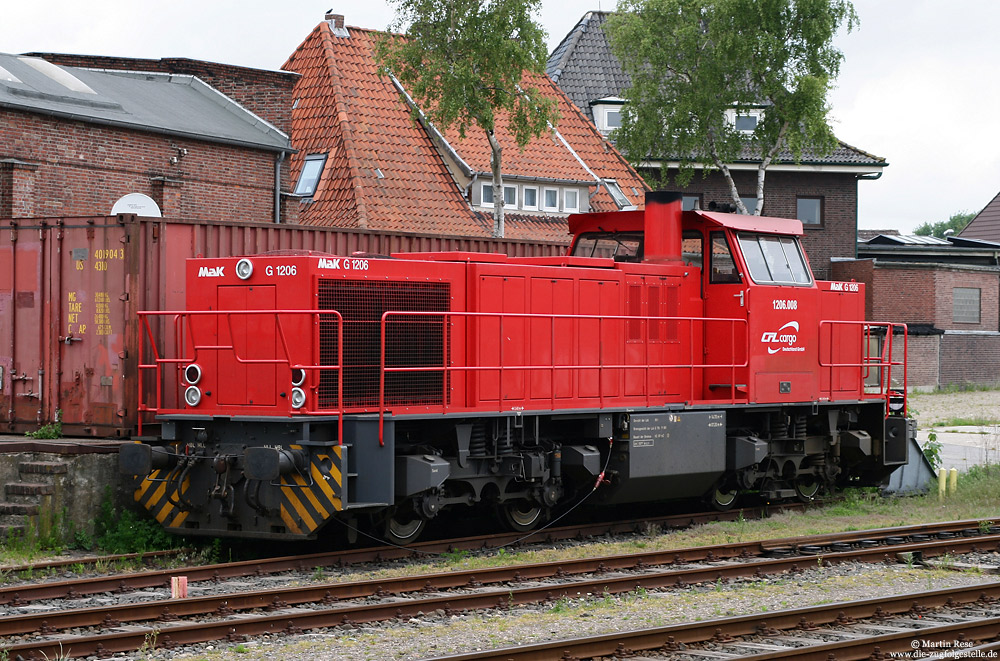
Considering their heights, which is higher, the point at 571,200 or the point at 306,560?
the point at 571,200

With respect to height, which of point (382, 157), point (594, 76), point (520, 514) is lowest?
point (520, 514)

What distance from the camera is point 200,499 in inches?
440

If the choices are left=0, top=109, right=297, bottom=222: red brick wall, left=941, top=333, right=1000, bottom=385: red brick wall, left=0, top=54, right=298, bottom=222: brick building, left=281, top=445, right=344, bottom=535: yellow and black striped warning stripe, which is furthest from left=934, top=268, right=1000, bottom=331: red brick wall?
left=281, top=445, right=344, bottom=535: yellow and black striped warning stripe

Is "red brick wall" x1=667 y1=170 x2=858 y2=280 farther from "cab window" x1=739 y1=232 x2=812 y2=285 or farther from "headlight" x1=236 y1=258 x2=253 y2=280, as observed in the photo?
"headlight" x1=236 y1=258 x2=253 y2=280

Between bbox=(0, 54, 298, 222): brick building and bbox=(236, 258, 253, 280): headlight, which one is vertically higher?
bbox=(0, 54, 298, 222): brick building

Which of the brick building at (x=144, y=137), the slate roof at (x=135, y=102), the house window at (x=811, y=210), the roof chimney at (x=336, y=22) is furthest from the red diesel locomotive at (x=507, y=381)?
the house window at (x=811, y=210)

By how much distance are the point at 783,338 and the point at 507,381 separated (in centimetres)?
411

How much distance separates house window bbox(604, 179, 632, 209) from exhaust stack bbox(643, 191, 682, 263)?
19.5 metres

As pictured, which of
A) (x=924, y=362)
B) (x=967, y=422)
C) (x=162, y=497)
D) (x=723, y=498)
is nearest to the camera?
(x=162, y=497)

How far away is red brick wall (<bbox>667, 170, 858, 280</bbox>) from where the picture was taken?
4112 cm

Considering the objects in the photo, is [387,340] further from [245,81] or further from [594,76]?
[594,76]

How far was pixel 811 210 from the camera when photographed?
41.8m

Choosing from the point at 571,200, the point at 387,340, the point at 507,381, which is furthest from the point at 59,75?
the point at 571,200

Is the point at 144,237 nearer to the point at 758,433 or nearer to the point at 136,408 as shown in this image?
the point at 136,408
